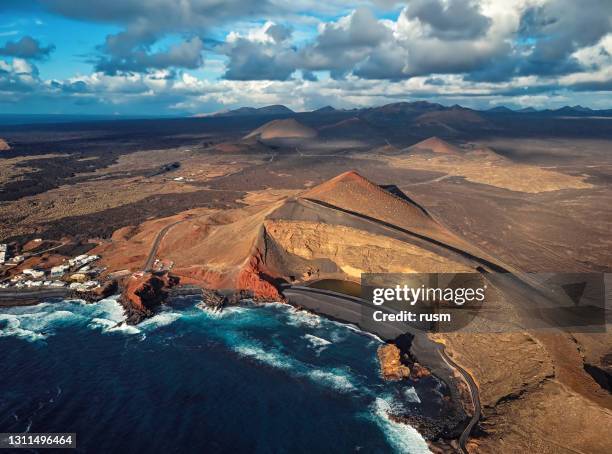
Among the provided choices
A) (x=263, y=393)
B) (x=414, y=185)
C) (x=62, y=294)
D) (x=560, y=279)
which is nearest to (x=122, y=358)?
(x=263, y=393)

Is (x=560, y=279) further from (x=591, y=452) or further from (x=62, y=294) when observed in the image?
(x=62, y=294)

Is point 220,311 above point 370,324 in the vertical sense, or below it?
above

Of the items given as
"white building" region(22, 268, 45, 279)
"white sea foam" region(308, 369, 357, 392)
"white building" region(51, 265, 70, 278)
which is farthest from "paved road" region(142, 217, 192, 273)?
"white sea foam" region(308, 369, 357, 392)

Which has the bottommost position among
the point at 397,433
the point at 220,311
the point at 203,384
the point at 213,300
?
the point at 397,433

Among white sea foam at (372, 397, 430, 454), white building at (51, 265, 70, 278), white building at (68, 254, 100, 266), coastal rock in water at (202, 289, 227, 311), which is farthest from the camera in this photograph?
white building at (68, 254, 100, 266)

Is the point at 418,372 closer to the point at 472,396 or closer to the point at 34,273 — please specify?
the point at 472,396

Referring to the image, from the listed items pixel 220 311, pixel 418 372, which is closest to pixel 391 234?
pixel 418 372

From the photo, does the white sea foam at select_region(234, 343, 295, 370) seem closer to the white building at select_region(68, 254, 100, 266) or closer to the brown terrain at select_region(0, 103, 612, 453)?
the brown terrain at select_region(0, 103, 612, 453)
